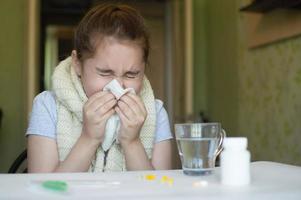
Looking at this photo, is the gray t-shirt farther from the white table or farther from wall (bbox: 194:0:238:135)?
wall (bbox: 194:0:238:135)

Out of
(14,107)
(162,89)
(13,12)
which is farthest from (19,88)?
(162,89)

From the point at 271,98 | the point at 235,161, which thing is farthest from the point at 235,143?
the point at 271,98

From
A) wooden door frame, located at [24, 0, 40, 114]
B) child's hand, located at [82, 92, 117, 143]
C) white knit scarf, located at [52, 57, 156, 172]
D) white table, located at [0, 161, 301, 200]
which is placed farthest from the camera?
wooden door frame, located at [24, 0, 40, 114]

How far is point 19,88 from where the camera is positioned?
2.64 meters

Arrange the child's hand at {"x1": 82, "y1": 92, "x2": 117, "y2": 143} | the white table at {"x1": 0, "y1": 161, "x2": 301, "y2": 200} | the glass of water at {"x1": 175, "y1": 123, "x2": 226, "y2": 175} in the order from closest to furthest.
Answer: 1. the white table at {"x1": 0, "y1": 161, "x2": 301, "y2": 200}
2. the glass of water at {"x1": 175, "y1": 123, "x2": 226, "y2": 175}
3. the child's hand at {"x1": 82, "y1": 92, "x2": 117, "y2": 143}

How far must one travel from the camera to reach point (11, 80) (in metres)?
2.63

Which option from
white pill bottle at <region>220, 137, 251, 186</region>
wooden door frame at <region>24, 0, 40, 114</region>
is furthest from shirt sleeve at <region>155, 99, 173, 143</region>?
wooden door frame at <region>24, 0, 40, 114</region>

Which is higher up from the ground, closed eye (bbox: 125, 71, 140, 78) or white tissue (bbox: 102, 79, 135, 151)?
closed eye (bbox: 125, 71, 140, 78)

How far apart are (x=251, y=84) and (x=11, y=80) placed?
4.98ft

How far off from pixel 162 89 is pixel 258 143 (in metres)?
1.50

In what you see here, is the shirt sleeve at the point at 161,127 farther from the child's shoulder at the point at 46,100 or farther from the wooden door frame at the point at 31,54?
the wooden door frame at the point at 31,54

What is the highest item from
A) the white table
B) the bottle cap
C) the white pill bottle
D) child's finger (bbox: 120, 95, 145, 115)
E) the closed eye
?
the closed eye

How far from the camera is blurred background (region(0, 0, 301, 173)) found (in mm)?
1969

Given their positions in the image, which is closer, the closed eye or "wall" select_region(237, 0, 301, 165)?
the closed eye
